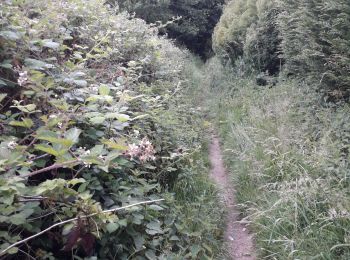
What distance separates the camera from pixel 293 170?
14.6 ft

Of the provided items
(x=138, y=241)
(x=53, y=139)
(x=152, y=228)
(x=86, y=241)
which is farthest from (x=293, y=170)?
(x=53, y=139)

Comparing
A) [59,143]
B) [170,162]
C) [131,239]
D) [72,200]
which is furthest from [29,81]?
[170,162]

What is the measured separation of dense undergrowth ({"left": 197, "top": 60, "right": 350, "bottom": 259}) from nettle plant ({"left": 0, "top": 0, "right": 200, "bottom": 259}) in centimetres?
117

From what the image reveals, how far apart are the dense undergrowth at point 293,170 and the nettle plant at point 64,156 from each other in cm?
117

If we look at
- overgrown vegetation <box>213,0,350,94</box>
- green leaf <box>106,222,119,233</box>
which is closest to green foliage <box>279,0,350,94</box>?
overgrown vegetation <box>213,0,350,94</box>

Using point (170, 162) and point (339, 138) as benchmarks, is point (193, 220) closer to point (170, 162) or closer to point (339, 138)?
point (170, 162)

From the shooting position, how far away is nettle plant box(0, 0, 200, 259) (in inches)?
79.7

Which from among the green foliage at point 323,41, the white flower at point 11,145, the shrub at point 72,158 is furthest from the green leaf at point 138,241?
the green foliage at point 323,41

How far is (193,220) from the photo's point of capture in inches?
149

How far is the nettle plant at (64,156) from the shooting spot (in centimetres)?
202

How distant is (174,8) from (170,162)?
18.5 m

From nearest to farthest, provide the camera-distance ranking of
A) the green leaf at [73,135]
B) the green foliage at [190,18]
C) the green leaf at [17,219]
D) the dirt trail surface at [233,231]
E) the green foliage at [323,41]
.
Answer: the green leaf at [17,219] < the green leaf at [73,135] < the dirt trail surface at [233,231] < the green foliage at [323,41] < the green foliage at [190,18]

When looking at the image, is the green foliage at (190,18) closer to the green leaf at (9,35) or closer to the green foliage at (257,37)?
the green foliage at (257,37)

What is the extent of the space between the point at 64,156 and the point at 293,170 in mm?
3157
